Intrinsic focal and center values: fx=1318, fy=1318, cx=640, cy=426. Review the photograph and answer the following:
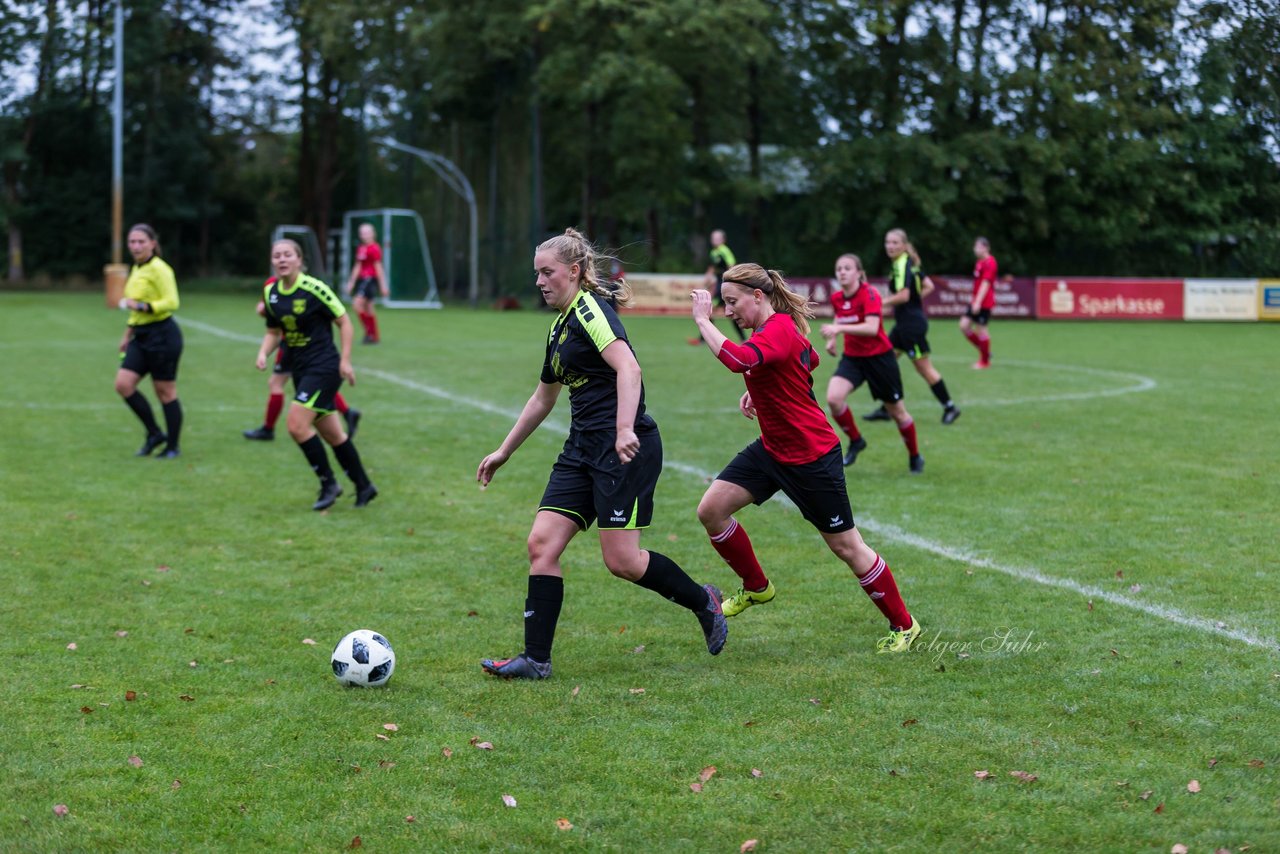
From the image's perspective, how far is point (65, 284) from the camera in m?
52.8

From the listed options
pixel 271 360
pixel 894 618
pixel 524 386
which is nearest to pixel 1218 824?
pixel 894 618

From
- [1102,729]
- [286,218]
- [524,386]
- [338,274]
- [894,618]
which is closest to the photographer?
[1102,729]

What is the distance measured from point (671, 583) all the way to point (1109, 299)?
103 feet

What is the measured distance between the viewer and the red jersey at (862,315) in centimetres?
1041

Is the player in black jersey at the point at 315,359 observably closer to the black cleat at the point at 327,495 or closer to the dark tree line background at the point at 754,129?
the black cleat at the point at 327,495

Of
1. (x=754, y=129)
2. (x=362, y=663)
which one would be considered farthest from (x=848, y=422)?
(x=754, y=129)

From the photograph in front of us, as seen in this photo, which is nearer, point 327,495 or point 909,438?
point 327,495

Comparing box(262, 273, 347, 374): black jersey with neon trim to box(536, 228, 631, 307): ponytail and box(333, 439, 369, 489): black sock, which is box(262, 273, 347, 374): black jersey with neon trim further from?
box(536, 228, 631, 307): ponytail

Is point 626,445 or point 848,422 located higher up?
point 626,445

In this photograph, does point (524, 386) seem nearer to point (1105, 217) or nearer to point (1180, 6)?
point (1180, 6)

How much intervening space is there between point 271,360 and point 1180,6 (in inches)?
598

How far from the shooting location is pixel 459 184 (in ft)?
141

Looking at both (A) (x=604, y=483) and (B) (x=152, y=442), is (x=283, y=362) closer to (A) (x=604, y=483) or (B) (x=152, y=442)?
(B) (x=152, y=442)

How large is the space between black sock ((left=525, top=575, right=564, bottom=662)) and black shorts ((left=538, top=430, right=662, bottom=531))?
0.94ft
